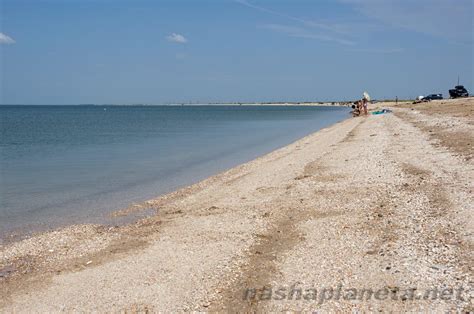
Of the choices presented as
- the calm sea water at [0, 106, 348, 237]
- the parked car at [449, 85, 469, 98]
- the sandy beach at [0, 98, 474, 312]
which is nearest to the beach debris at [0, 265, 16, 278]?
the sandy beach at [0, 98, 474, 312]

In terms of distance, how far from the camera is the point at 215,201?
13391mm

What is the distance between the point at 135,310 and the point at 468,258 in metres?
5.01

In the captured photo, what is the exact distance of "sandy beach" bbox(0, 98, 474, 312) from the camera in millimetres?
6352

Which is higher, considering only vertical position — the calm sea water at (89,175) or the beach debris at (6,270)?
the beach debris at (6,270)

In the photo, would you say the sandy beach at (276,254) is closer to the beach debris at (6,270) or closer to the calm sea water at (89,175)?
the beach debris at (6,270)

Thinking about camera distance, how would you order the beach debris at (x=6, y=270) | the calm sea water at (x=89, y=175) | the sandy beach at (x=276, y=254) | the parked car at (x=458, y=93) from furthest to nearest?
the parked car at (x=458, y=93) < the calm sea water at (x=89, y=175) < the beach debris at (x=6, y=270) < the sandy beach at (x=276, y=254)

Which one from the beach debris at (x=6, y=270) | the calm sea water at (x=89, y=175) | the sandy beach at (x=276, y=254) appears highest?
the sandy beach at (x=276, y=254)

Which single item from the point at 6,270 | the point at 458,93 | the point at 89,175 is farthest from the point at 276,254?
the point at 458,93

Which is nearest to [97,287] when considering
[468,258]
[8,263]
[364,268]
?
[8,263]

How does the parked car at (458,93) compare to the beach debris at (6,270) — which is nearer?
Answer: the beach debris at (6,270)

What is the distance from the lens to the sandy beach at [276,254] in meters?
6.35

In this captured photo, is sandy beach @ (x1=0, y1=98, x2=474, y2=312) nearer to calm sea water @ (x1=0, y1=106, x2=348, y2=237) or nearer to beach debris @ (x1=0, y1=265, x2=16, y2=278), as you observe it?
beach debris @ (x1=0, y1=265, x2=16, y2=278)

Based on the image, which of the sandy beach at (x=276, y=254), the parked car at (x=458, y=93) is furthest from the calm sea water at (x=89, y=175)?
the parked car at (x=458, y=93)

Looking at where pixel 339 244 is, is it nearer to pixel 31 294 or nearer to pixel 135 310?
pixel 135 310
